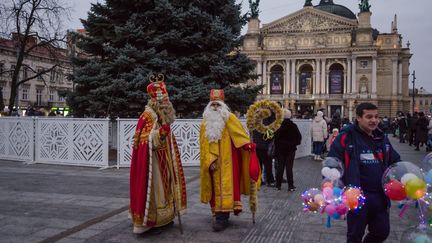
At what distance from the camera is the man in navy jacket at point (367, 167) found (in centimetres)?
388

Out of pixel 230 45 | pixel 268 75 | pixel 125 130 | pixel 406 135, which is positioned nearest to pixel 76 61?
pixel 125 130

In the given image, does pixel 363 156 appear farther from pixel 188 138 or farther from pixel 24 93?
pixel 24 93

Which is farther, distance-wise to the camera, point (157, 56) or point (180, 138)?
point (157, 56)

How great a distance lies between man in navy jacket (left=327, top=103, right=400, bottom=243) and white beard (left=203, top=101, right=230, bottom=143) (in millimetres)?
1947

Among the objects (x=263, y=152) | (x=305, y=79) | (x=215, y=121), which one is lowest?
(x=263, y=152)

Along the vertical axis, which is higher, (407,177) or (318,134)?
(407,177)

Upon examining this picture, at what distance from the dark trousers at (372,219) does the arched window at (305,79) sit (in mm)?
72459

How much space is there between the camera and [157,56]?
42.4ft

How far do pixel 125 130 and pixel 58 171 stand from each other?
1993mm

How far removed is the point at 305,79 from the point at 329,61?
511cm

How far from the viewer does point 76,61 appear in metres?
13.9

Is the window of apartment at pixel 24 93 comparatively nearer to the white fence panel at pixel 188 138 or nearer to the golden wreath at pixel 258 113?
the white fence panel at pixel 188 138

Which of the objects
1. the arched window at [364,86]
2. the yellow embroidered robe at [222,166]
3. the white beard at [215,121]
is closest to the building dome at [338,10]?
the arched window at [364,86]

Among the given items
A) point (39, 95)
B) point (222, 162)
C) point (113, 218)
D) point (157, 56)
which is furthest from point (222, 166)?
point (39, 95)
